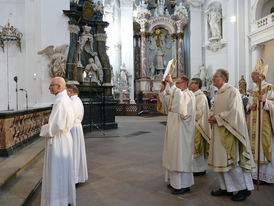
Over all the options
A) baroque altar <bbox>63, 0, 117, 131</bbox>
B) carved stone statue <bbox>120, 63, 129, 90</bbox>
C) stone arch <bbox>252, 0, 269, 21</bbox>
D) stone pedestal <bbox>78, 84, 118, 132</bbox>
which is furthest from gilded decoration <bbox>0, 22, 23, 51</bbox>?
stone arch <bbox>252, 0, 269, 21</bbox>

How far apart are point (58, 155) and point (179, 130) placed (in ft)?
5.75

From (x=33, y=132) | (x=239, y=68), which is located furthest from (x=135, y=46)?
(x=33, y=132)

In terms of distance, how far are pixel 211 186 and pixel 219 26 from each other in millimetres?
18195

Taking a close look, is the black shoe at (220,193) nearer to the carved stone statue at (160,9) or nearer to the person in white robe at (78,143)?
the person in white robe at (78,143)

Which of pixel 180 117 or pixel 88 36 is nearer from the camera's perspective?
pixel 180 117

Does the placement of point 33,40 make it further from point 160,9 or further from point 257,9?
point 160,9

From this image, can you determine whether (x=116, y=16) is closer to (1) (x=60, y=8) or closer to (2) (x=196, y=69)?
(2) (x=196, y=69)

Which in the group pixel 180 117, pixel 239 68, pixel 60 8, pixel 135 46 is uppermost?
pixel 135 46

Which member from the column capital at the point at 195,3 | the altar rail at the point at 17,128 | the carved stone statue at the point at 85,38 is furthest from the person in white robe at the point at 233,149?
the column capital at the point at 195,3

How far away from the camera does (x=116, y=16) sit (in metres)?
21.1

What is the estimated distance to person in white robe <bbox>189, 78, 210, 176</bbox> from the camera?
175 inches

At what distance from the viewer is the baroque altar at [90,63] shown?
9.55 m

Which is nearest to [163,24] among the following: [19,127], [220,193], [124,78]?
[124,78]

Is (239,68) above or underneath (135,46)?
underneath
